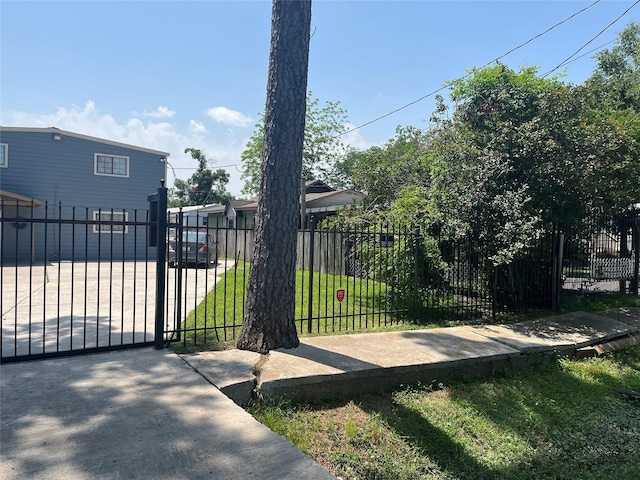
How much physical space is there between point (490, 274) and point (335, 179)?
32117 mm

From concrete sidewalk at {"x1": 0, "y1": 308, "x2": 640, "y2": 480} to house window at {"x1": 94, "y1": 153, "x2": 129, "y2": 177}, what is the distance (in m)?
16.5

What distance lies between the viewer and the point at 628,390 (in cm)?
497

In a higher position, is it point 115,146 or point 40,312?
point 115,146

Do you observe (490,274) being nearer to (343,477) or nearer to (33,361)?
(343,477)

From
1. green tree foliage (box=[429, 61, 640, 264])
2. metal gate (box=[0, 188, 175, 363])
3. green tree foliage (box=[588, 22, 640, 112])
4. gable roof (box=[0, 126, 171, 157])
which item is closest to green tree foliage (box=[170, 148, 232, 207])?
gable roof (box=[0, 126, 171, 157])

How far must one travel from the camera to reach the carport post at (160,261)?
487cm

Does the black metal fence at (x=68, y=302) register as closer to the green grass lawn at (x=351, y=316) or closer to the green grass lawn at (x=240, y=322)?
the green grass lawn at (x=240, y=322)

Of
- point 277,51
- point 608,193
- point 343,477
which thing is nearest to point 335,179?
point 608,193

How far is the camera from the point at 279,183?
493cm

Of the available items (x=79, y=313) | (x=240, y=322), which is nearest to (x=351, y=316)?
(x=240, y=322)

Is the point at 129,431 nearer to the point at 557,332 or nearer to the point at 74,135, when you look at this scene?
the point at 557,332

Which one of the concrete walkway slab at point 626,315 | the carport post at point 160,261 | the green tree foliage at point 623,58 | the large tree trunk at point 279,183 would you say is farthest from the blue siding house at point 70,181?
the green tree foliage at point 623,58

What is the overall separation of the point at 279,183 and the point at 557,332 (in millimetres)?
4948

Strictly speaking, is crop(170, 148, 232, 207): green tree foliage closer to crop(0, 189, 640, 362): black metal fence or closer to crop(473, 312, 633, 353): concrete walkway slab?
crop(0, 189, 640, 362): black metal fence
